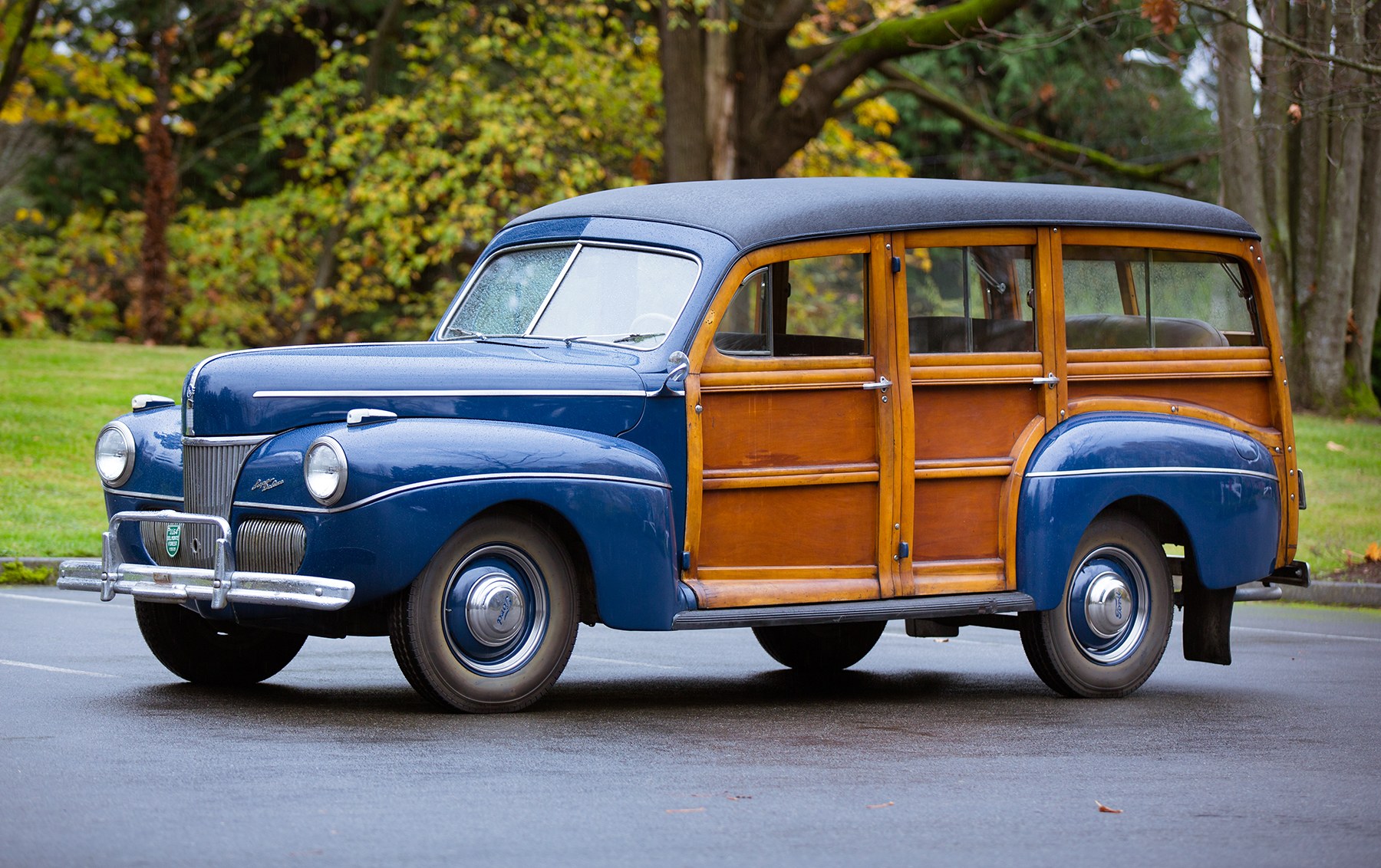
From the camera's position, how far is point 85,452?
16859 millimetres

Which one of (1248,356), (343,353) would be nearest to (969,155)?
(1248,356)

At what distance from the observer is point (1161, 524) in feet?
28.6

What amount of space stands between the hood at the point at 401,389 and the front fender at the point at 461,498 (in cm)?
11

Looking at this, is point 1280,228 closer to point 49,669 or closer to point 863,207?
point 863,207

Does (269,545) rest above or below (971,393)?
below

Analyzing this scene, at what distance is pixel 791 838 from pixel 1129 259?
4474 millimetres

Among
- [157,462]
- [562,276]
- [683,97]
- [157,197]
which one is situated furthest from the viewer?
[157,197]

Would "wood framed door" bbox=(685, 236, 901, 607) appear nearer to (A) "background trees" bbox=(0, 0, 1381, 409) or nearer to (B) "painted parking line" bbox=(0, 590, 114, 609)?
(B) "painted parking line" bbox=(0, 590, 114, 609)

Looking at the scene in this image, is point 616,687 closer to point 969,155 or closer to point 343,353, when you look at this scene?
point 343,353

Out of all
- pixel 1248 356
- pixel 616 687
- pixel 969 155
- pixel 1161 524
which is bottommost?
pixel 616 687

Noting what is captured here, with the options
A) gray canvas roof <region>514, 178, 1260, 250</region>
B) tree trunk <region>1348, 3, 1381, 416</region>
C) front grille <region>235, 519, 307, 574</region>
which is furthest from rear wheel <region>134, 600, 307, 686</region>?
tree trunk <region>1348, 3, 1381, 416</region>

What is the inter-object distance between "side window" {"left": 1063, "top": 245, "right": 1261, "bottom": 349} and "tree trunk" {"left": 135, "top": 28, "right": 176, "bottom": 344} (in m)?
20.8

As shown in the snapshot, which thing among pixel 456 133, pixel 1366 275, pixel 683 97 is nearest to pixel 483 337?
pixel 683 97

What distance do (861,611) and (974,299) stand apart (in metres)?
1.58
